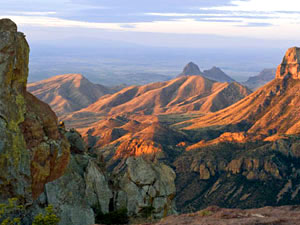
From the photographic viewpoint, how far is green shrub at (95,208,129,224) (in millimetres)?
51625

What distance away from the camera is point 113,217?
5256 cm

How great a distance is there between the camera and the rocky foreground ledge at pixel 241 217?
115ft

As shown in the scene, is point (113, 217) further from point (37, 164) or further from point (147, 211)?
point (37, 164)

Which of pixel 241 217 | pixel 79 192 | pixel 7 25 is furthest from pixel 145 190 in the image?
pixel 7 25

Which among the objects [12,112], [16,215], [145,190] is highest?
[12,112]

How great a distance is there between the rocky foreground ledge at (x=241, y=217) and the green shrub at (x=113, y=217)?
1305 cm

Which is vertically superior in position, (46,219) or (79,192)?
(46,219)

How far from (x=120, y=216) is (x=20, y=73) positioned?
24256 millimetres

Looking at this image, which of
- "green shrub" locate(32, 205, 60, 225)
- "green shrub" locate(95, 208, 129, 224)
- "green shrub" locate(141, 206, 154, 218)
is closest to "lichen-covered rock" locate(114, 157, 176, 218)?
"green shrub" locate(141, 206, 154, 218)

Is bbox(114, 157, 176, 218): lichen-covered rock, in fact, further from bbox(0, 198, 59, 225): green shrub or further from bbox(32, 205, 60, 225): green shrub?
bbox(32, 205, 60, 225): green shrub

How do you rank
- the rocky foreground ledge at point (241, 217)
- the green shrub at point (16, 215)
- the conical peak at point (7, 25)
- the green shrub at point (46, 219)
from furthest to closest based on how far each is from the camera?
the conical peak at point (7, 25)
the green shrub at point (46, 219)
the green shrub at point (16, 215)
the rocky foreground ledge at point (241, 217)

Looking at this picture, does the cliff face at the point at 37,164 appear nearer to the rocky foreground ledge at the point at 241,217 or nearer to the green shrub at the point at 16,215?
the green shrub at the point at 16,215

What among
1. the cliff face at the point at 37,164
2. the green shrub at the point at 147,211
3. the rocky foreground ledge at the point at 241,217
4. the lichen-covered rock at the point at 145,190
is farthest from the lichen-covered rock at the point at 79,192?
the rocky foreground ledge at the point at 241,217

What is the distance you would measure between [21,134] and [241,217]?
27.2 meters
